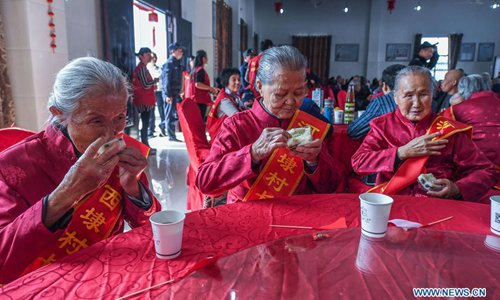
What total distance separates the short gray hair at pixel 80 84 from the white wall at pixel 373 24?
1317 cm

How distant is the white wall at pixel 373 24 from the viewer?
1233cm

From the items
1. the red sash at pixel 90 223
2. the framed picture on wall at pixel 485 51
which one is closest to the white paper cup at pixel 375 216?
the red sash at pixel 90 223

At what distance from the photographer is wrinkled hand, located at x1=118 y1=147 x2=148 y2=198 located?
1048mm

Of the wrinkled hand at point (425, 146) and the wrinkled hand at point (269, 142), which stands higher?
the wrinkled hand at point (269, 142)

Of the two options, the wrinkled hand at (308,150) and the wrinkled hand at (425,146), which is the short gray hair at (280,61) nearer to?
the wrinkled hand at (308,150)

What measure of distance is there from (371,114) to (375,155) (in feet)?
2.40

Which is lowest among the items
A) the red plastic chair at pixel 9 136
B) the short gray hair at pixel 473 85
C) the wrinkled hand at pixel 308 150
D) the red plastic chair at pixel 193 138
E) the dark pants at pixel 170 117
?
the dark pants at pixel 170 117

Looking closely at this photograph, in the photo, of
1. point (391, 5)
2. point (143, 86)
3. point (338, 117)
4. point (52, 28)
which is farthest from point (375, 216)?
point (391, 5)

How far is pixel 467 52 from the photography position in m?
12.5

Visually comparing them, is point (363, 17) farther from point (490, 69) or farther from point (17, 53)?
point (17, 53)

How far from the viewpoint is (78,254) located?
0.88 metres

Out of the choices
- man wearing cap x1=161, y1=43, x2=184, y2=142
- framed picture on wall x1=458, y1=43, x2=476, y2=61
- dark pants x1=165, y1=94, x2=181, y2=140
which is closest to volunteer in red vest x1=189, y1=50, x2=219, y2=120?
man wearing cap x1=161, y1=43, x2=184, y2=142

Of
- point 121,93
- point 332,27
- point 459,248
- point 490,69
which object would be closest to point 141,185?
point 121,93

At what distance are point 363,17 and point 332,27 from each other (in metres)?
1.13
